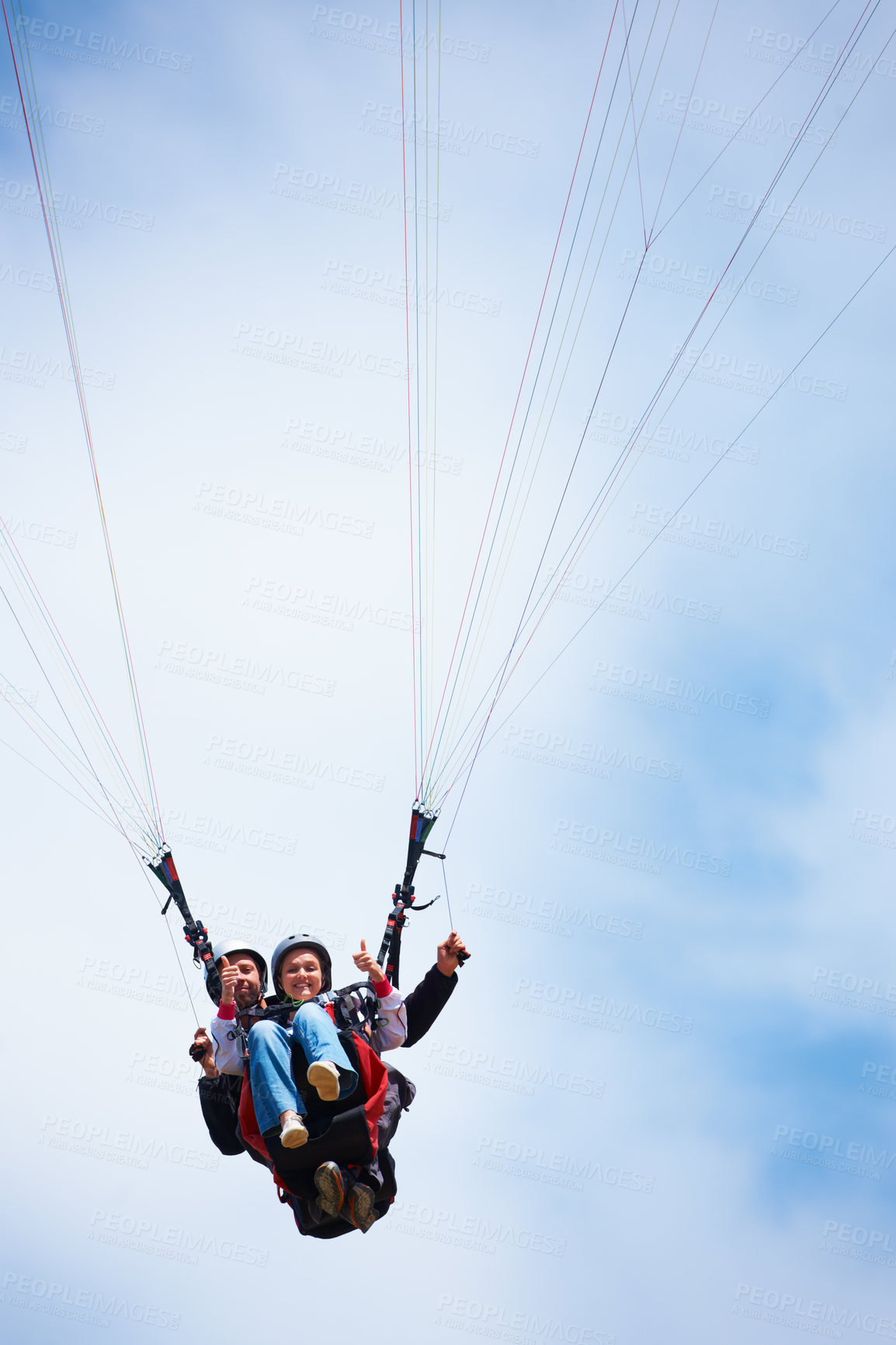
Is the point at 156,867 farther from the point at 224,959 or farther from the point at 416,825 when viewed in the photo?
the point at 416,825

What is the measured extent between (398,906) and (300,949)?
96cm

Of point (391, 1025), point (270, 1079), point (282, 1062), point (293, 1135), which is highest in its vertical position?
point (391, 1025)

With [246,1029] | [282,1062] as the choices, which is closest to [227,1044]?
[246,1029]

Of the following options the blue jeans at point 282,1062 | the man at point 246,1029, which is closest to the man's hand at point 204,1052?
the man at point 246,1029

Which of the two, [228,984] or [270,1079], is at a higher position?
[228,984]

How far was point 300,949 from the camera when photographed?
10016 millimetres

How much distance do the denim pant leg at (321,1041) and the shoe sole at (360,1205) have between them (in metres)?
0.71

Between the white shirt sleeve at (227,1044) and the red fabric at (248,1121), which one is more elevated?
the white shirt sleeve at (227,1044)

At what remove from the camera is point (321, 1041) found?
8727 mm

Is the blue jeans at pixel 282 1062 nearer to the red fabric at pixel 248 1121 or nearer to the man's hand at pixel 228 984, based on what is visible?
the red fabric at pixel 248 1121

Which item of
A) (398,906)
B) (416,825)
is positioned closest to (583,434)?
(416,825)

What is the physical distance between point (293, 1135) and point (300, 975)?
64.0 inches

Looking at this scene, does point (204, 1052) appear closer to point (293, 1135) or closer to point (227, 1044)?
point (227, 1044)

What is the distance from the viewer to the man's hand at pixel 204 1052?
991cm
